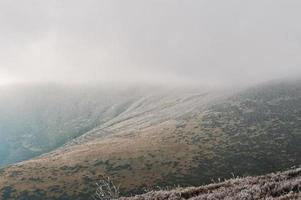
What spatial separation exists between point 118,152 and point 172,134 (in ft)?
72.8

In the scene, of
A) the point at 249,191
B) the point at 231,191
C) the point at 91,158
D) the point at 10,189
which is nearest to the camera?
the point at 249,191

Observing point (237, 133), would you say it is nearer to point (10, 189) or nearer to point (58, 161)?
point (58, 161)

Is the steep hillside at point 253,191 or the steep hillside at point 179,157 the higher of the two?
the steep hillside at point 253,191

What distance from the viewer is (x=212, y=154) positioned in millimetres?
125875

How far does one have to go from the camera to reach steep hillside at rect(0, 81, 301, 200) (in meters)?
112

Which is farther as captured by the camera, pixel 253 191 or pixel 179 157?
pixel 179 157

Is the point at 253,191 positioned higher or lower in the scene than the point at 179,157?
higher

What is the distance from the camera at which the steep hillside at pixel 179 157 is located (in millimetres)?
112188

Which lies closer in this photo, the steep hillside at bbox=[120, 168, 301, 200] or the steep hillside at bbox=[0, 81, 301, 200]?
the steep hillside at bbox=[120, 168, 301, 200]

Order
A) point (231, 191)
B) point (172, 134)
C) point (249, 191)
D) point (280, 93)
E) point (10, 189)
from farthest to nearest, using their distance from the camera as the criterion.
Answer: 1. point (280, 93)
2. point (172, 134)
3. point (10, 189)
4. point (231, 191)
5. point (249, 191)

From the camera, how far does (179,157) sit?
12688cm

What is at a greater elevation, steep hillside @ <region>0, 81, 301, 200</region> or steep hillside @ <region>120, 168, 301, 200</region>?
steep hillside @ <region>120, 168, 301, 200</region>

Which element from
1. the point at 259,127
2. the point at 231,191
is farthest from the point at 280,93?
the point at 231,191

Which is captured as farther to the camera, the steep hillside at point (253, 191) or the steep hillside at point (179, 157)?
the steep hillside at point (179, 157)
